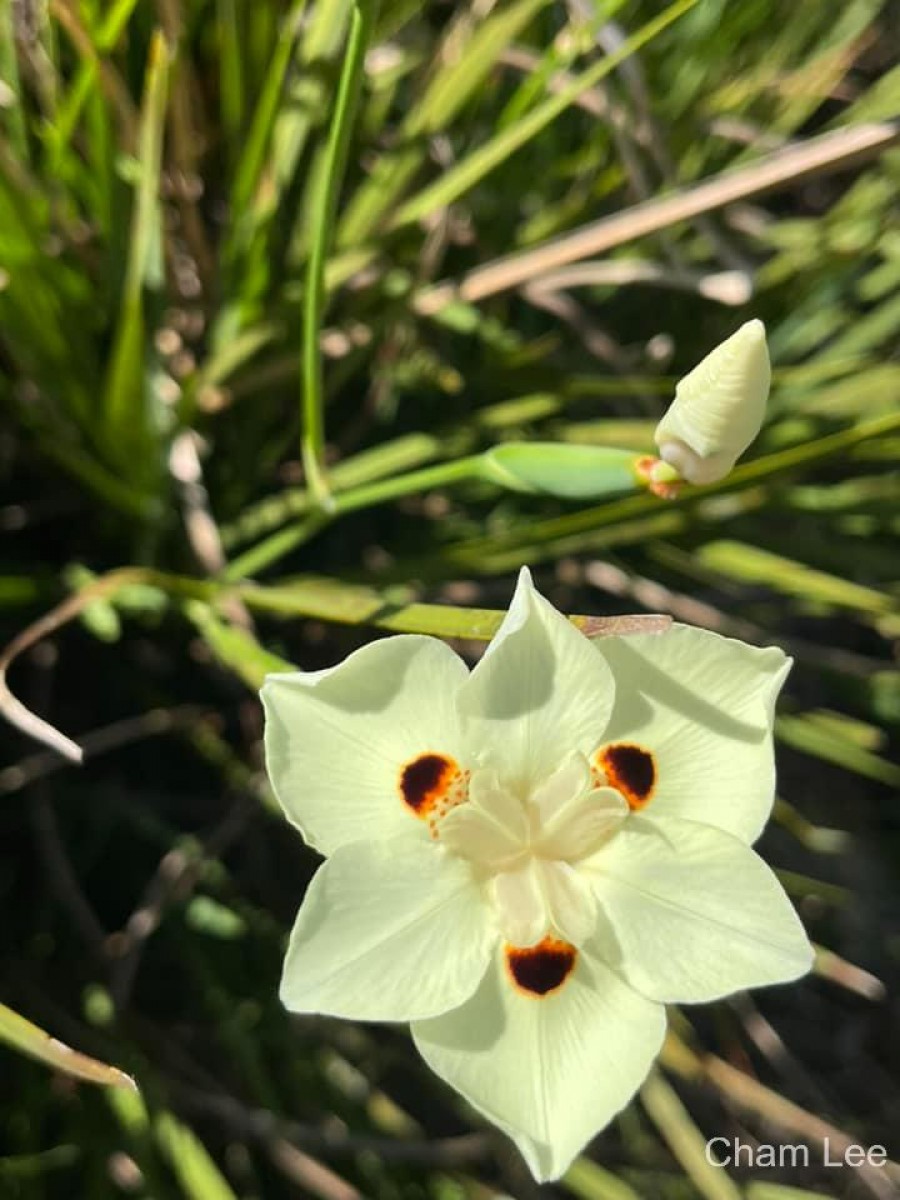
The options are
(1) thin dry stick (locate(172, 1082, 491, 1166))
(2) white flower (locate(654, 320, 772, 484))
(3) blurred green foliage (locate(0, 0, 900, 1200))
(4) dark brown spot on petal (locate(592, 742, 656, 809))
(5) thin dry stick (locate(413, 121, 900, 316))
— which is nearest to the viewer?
(2) white flower (locate(654, 320, 772, 484))

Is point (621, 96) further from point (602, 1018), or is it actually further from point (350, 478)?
point (602, 1018)

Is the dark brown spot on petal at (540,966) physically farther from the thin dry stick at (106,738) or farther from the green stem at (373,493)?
the thin dry stick at (106,738)

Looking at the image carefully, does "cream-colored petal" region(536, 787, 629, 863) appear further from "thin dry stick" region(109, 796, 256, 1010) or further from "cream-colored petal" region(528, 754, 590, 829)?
"thin dry stick" region(109, 796, 256, 1010)

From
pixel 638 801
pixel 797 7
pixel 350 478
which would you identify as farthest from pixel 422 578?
pixel 797 7

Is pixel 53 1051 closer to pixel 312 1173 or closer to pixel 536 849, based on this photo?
pixel 536 849

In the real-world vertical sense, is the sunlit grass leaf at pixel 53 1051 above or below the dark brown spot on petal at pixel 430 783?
below

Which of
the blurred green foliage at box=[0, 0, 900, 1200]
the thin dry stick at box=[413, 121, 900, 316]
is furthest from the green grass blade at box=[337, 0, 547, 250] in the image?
the thin dry stick at box=[413, 121, 900, 316]

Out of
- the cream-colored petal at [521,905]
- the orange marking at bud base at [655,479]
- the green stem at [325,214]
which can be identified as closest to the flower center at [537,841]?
the cream-colored petal at [521,905]

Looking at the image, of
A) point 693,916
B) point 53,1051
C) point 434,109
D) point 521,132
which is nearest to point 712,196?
point 521,132

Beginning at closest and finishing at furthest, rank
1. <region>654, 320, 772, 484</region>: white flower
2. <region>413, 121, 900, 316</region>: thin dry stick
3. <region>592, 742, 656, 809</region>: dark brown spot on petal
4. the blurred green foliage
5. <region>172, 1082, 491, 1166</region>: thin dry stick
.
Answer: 1. <region>654, 320, 772, 484</region>: white flower
2. <region>592, 742, 656, 809</region>: dark brown spot on petal
3. <region>413, 121, 900, 316</region>: thin dry stick
4. the blurred green foliage
5. <region>172, 1082, 491, 1166</region>: thin dry stick
